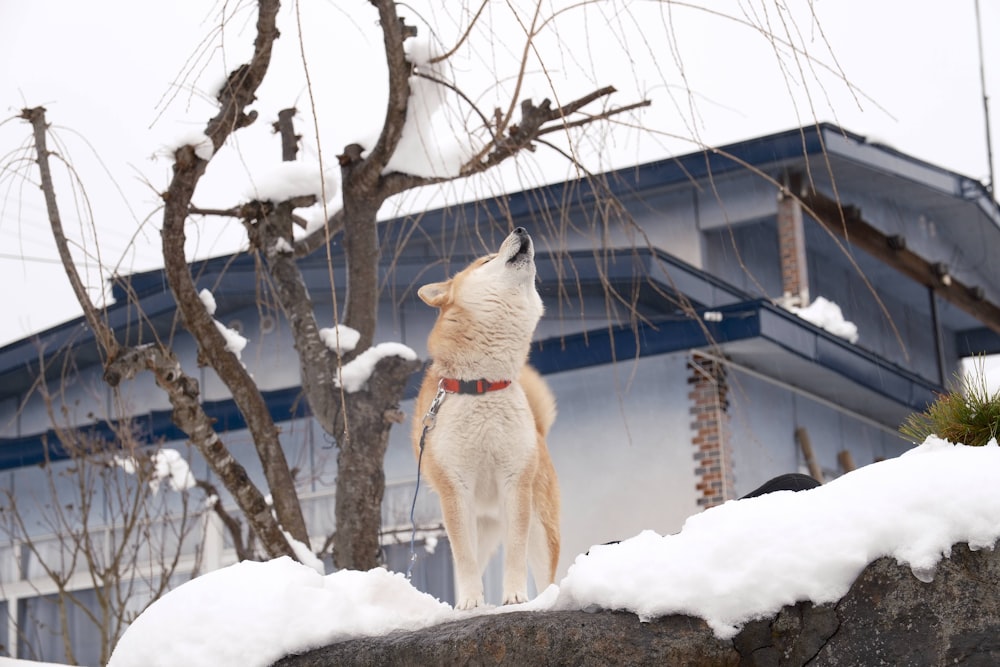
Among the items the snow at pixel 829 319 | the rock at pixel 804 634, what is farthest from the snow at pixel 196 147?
the snow at pixel 829 319

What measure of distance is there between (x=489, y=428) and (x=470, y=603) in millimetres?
674

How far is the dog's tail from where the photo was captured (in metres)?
4.67

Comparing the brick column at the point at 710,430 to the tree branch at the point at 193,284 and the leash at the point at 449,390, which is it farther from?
the leash at the point at 449,390

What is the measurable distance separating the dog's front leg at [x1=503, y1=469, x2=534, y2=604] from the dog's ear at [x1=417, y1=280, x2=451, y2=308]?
2.71ft

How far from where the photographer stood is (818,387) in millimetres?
12242

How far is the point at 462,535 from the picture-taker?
4.14m

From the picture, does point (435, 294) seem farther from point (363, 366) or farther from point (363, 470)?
point (363, 470)

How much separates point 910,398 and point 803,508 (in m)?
10.0

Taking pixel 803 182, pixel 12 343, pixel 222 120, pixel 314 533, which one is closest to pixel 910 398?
pixel 803 182

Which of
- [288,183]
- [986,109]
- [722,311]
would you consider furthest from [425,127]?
[986,109]

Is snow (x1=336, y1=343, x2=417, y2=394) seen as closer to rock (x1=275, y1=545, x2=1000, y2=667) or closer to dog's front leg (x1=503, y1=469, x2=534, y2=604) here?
dog's front leg (x1=503, y1=469, x2=534, y2=604)

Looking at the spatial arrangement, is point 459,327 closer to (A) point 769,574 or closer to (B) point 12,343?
(A) point 769,574

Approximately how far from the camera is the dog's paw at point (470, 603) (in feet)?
Answer: 12.7

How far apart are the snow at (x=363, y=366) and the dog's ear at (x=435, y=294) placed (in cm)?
103
